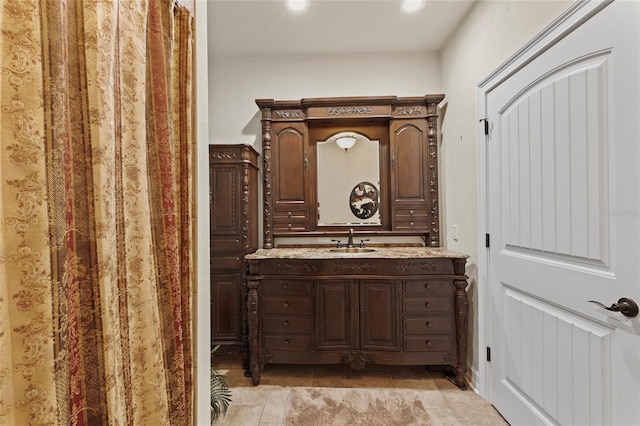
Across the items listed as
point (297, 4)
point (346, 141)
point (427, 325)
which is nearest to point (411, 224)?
point (427, 325)

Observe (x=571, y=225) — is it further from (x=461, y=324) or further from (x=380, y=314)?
(x=380, y=314)

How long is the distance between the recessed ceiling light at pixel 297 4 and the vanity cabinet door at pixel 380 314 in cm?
224

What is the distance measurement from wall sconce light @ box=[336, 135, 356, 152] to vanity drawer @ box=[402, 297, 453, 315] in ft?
5.33

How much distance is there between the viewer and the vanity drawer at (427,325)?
86.5 inches

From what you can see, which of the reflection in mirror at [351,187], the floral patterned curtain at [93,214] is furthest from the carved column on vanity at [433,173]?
the floral patterned curtain at [93,214]

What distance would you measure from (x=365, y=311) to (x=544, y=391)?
113cm

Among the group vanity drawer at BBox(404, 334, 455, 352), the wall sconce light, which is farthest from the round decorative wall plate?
vanity drawer at BBox(404, 334, 455, 352)

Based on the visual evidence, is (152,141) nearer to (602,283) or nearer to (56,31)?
(56,31)

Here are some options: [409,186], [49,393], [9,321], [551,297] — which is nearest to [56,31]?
[9,321]

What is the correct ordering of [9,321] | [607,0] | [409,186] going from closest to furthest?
[9,321] → [607,0] → [409,186]

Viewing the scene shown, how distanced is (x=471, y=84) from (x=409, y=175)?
3.00ft

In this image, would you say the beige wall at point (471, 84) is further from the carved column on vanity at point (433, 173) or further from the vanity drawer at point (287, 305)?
the vanity drawer at point (287, 305)

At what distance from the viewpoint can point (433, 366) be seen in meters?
2.43

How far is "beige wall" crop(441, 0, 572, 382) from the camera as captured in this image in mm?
1656
